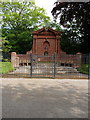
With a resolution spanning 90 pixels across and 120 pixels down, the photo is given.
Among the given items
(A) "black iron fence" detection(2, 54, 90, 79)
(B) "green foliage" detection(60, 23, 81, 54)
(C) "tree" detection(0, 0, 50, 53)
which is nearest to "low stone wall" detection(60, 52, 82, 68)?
(A) "black iron fence" detection(2, 54, 90, 79)

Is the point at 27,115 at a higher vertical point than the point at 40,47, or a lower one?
lower

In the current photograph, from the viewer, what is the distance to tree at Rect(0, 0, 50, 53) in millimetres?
27333

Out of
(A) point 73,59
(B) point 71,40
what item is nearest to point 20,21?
(B) point 71,40

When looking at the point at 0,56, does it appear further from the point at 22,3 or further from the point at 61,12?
the point at 22,3

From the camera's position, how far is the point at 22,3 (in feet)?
93.6

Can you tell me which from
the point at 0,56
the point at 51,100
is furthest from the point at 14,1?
the point at 51,100

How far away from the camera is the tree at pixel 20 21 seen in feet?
89.7

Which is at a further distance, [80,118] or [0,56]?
[0,56]

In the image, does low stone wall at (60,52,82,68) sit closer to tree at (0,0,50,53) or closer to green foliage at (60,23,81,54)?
green foliage at (60,23,81,54)

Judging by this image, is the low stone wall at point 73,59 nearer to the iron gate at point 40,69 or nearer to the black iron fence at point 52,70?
the black iron fence at point 52,70

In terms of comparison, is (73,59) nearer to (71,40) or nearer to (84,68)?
(84,68)

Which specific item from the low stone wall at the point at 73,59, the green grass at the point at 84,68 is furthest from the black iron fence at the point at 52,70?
the low stone wall at the point at 73,59

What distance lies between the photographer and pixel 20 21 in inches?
1109

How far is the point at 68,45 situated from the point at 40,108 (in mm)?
25655
